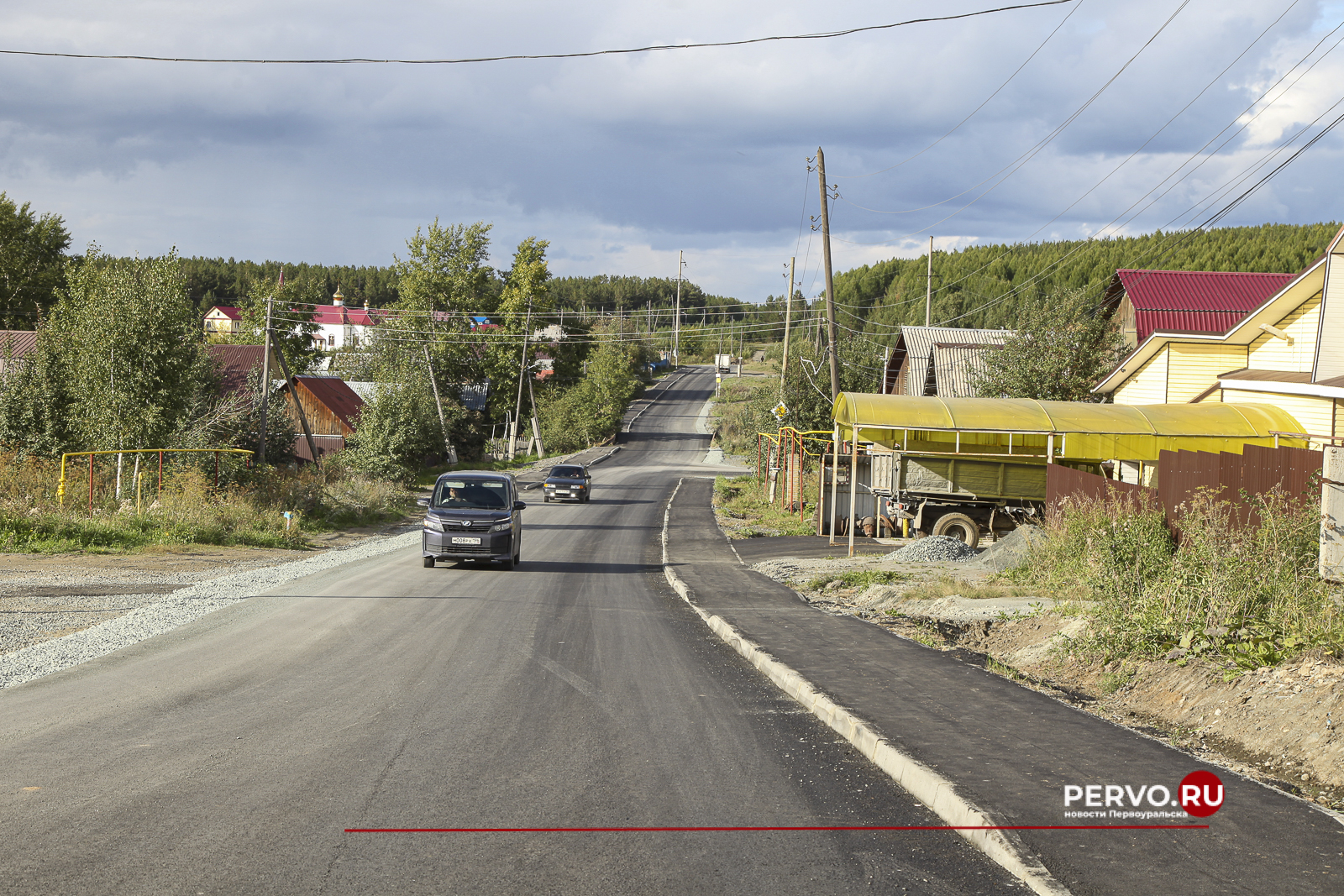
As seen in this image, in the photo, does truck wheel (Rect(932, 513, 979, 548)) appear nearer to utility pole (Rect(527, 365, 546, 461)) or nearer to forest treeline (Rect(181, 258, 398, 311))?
utility pole (Rect(527, 365, 546, 461))

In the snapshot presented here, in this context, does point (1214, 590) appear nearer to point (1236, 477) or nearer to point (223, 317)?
point (1236, 477)

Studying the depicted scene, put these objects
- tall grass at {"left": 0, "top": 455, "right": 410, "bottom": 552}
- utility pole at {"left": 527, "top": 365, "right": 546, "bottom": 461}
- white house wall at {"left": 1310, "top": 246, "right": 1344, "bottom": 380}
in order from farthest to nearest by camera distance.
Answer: utility pole at {"left": 527, "top": 365, "right": 546, "bottom": 461} < tall grass at {"left": 0, "top": 455, "right": 410, "bottom": 552} < white house wall at {"left": 1310, "top": 246, "right": 1344, "bottom": 380}

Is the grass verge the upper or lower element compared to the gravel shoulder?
lower

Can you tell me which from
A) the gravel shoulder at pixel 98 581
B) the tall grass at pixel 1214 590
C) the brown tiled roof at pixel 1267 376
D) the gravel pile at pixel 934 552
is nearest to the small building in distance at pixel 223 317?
the gravel shoulder at pixel 98 581

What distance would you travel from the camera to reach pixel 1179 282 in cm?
3894

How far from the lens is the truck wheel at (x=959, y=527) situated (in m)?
22.9

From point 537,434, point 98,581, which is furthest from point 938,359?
point 537,434

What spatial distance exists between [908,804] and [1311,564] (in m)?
7.60

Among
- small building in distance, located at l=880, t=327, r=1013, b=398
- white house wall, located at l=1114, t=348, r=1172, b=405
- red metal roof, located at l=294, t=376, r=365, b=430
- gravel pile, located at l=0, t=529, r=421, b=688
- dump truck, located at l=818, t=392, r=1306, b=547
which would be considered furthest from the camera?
red metal roof, located at l=294, t=376, r=365, b=430

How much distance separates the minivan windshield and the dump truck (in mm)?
8324

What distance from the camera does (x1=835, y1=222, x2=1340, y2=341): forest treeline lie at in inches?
3477

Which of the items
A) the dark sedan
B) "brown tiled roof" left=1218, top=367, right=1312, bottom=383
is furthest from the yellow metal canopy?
the dark sedan

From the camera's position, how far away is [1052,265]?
103562 millimetres

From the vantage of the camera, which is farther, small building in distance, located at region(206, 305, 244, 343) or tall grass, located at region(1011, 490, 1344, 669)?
small building in distance, located at region(206, 305, 244, 343)
